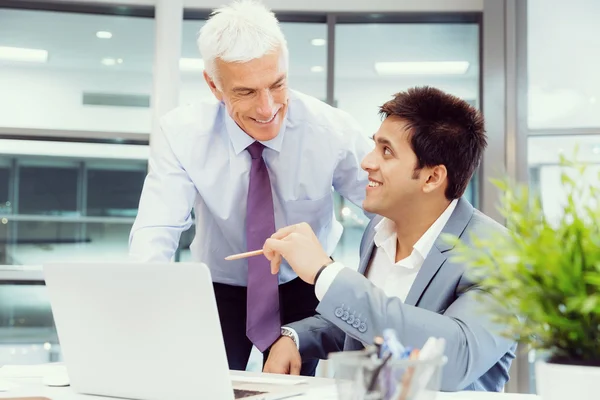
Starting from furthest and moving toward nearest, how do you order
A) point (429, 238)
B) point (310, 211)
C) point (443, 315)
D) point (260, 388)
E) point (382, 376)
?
1. point (310, 211)
2. point (429, 238)
3. point (443, 315)
4. point (260, 388)
5. point (382, 376)

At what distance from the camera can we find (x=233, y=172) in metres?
2.21

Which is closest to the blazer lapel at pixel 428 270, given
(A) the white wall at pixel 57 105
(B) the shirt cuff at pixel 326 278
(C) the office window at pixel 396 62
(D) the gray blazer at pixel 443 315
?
(D) the gray blazer at pixel 443 315

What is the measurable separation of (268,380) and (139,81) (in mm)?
3424

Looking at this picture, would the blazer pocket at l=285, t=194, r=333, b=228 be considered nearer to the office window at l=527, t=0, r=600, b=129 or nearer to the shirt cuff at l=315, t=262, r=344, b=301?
the shirt cuff at l=315, t=262, r=344, b=301

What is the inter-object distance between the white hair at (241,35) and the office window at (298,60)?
237cm

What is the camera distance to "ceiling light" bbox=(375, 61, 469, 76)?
4430 mm

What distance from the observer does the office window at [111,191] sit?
4.58m

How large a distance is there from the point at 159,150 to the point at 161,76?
6.95 ft

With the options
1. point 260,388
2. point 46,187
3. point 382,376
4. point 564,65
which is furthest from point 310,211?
point 46,187

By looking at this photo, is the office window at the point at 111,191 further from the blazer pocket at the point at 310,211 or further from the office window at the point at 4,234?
the blazer pocket at the point at 310,211

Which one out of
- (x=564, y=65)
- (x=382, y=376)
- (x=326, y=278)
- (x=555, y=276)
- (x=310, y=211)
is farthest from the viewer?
(x=564, y=65)

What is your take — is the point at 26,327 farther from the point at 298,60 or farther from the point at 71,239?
the point at 298,60

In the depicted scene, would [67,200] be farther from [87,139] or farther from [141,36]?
[141,36]

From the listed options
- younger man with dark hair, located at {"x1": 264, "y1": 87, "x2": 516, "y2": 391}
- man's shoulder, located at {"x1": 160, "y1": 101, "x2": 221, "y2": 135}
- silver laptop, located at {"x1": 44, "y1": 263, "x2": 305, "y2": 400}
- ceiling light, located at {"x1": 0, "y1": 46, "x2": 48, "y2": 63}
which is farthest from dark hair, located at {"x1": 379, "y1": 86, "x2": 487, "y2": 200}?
ceiling light, located at {"x1": 0, "y1": 46, "x2": 48, "y2": 63}
